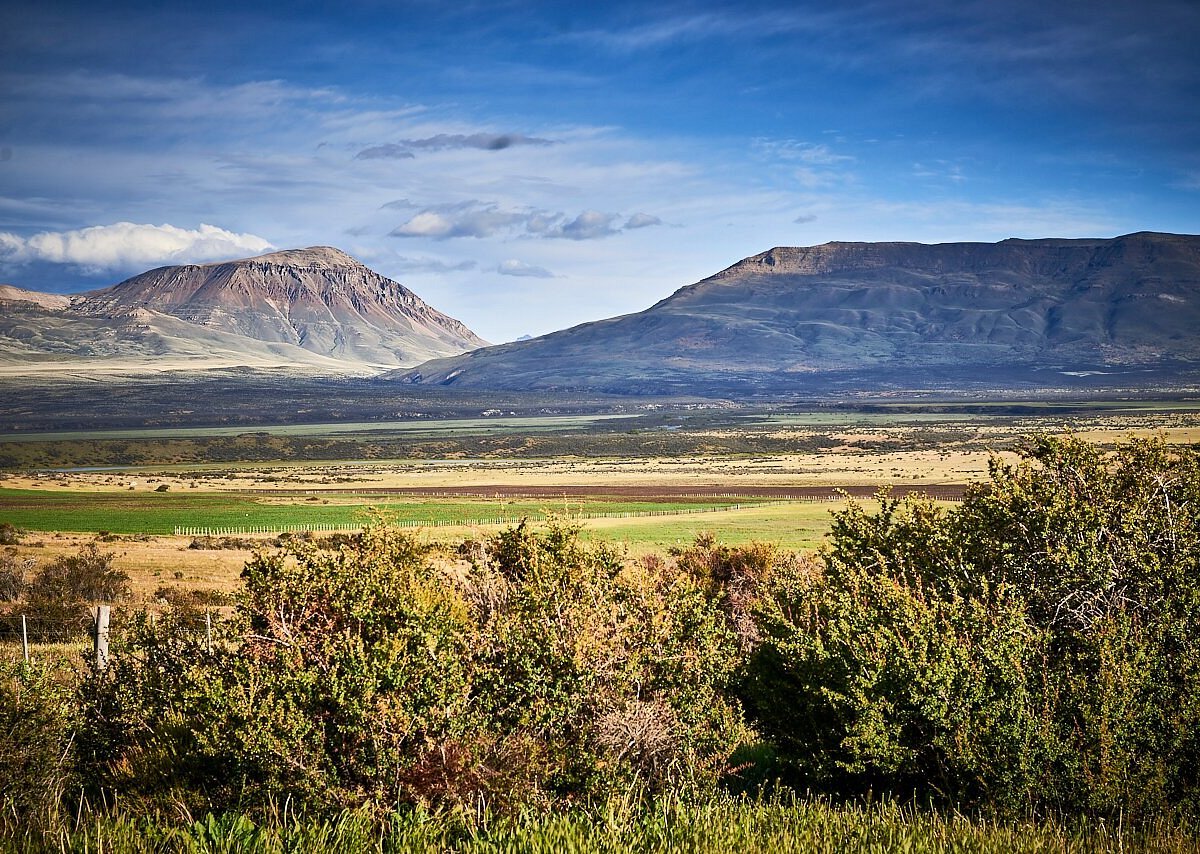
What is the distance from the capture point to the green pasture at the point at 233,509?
77188 mm

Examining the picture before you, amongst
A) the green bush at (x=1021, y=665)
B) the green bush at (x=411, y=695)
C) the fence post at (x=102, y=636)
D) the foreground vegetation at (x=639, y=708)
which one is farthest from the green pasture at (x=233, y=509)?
the green bush at (x=411, y=695)

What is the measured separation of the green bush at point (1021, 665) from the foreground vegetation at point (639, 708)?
49mm

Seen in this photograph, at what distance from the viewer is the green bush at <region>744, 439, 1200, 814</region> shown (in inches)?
484

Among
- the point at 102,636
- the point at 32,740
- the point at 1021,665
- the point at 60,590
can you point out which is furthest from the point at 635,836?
the point at 60,590

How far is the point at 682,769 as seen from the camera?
1343cm

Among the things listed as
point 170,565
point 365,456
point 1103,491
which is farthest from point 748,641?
point 365,456

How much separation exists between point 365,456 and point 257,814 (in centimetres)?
17346

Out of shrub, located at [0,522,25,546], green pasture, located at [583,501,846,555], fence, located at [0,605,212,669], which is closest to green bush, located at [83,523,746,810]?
Result: fence, located at [0,605,212,669]

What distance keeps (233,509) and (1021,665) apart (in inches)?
3376

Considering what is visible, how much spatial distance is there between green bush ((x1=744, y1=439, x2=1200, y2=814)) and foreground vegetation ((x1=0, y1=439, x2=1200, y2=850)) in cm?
5

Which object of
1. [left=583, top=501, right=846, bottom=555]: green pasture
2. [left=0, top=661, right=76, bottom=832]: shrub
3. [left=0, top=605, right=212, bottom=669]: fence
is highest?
[left=0, top=661, right=76, bottom=832]: shrub

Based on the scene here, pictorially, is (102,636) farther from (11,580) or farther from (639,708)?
(11,580)

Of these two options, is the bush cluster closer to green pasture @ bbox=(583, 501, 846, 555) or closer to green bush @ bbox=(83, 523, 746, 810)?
green bush @ bbox=(83, 523, 746, 810)

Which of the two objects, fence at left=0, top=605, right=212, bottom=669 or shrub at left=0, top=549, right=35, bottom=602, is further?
shrub at left=0, top=549, right=35, bottom=602
